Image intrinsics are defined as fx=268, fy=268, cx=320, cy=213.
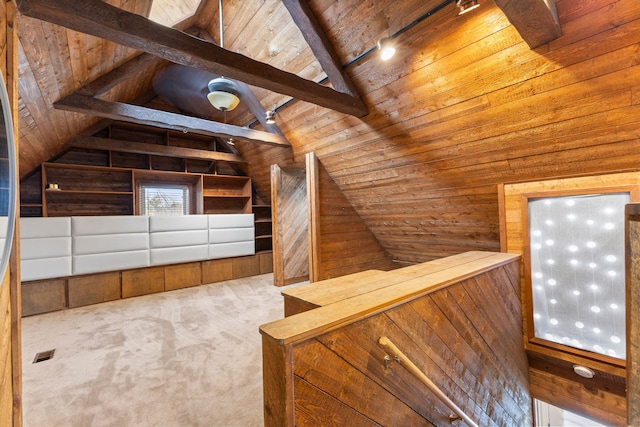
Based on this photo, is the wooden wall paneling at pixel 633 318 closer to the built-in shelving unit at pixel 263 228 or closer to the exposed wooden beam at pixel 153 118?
the exposed wooden beam at pixel 153 118

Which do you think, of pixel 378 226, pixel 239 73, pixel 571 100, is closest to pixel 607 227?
pixel 571 100

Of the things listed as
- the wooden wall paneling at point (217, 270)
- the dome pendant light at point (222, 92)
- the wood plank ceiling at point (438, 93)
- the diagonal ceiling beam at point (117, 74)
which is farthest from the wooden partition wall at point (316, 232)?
the diagonal ceiling beam at point (117, 74)

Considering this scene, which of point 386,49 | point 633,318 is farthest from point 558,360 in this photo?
point 386,49

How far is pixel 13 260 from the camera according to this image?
47.8 inches

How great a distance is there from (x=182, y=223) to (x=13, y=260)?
3.68 metres

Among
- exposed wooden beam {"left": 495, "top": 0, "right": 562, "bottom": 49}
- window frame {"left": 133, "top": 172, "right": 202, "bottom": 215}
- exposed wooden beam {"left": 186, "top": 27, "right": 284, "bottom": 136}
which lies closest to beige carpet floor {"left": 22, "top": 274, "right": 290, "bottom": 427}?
window frame {"left": 133, "top": 172, "right": 202, "bottom": 215}

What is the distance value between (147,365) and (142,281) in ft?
8.15

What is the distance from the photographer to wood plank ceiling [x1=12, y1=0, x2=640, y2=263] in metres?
1.80

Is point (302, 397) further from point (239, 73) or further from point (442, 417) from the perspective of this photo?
point (239, 73)

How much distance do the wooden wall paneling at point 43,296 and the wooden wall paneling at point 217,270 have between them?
6.27 feet

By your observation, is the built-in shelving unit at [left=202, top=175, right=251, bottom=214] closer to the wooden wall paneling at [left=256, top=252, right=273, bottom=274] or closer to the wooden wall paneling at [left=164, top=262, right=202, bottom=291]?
the wooden wall paneling at [left=256, top=252, right=273, bottom=274]

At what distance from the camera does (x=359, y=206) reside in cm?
443

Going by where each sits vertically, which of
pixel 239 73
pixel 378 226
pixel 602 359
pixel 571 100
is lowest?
pixel 602 359

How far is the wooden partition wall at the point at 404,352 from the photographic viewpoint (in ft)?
3.10
